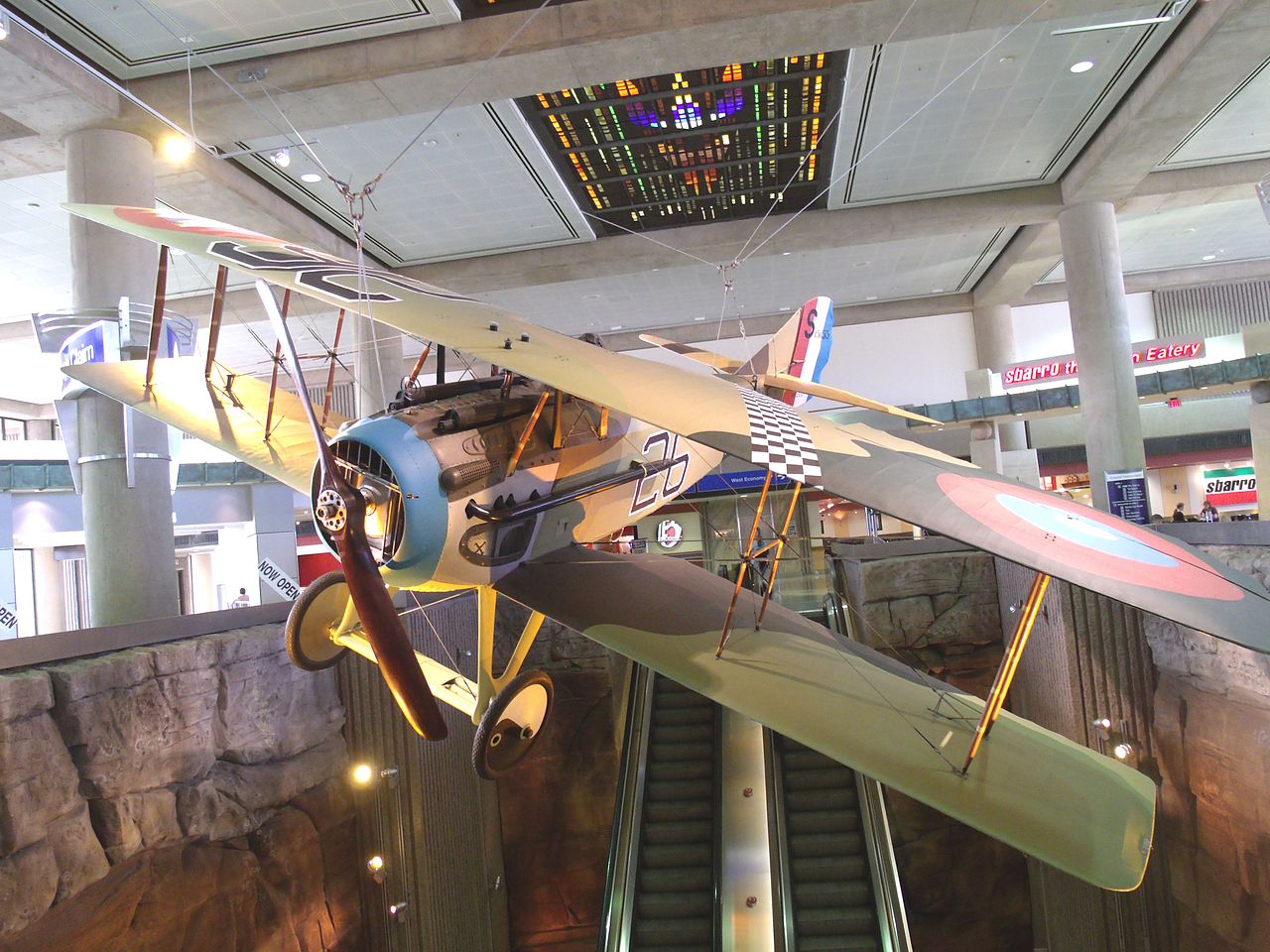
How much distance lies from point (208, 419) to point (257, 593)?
10300 millimetres

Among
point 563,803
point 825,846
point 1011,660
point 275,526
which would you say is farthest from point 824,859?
point 275,526

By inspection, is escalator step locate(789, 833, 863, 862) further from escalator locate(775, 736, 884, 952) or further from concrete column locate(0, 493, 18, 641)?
concrete column locate(0, 493, 18, 641)

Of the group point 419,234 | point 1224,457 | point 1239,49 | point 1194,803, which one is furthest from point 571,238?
point 1224,457

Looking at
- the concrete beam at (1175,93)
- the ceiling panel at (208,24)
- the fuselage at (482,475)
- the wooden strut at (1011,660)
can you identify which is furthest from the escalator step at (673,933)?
the concrete beam at (1175,93)

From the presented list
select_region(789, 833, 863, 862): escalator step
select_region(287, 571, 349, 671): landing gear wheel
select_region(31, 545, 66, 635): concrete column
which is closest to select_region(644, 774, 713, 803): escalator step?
select_region(789, 833, 863, 862): escalator step

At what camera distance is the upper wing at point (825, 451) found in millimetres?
2990

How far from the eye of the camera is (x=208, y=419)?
247 inches

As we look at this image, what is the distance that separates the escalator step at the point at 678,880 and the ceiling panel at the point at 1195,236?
14.8 metres

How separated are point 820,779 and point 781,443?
6101mm

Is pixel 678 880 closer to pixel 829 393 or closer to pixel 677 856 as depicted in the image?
pixel 677 856

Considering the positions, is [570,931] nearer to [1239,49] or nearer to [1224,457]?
[1239,49]

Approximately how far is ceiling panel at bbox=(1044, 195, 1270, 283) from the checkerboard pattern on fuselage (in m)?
15.5

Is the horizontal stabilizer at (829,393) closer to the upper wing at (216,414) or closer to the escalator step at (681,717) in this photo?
the upper wing at (216,414)

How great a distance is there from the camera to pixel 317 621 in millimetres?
5590
